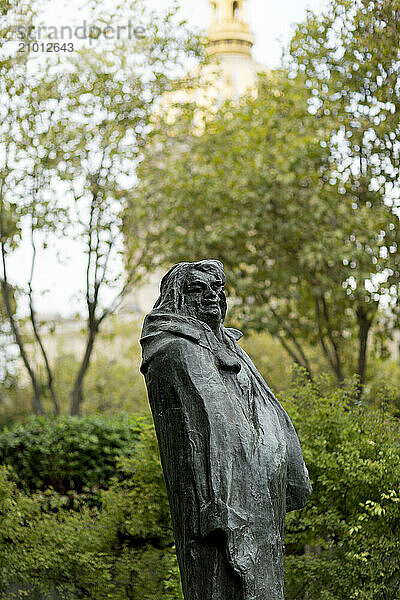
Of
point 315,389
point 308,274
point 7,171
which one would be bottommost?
point 315,389

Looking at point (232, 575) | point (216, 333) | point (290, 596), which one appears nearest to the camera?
point (232, 575)

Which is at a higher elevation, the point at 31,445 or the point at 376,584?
the point at 31,445

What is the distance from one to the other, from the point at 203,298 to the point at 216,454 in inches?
29.9

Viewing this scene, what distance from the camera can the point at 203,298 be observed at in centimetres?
380

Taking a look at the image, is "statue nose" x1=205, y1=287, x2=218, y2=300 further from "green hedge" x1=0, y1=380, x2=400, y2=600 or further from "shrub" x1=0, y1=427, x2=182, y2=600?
A: "shrub" x1=0, y1=427, x2=182, y2=600

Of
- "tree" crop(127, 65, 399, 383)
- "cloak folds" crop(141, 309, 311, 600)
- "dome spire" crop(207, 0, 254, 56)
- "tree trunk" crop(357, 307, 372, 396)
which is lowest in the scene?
"cloak folds" crop(141, 309, 311, 600)

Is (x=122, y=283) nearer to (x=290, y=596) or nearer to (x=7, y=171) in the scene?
(x=7, y=171)

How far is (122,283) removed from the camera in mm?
15008

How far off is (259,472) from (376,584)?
12.4ft

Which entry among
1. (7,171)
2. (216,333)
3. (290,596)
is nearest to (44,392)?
(7,171)

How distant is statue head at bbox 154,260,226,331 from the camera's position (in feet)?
12.4

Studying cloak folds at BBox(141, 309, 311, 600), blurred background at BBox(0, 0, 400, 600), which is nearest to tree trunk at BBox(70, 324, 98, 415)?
blurred background at BBox(0, 0, 400, 600)

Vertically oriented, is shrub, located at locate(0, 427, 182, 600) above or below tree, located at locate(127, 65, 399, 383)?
below

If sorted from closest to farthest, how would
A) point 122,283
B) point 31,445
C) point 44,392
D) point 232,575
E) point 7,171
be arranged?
point 232,575
point 31,445
point 7,171
point 122,283
point 44,392
